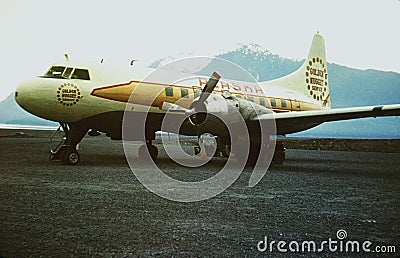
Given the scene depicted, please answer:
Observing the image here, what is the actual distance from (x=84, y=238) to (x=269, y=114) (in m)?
7.40

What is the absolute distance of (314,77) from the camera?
14.4m

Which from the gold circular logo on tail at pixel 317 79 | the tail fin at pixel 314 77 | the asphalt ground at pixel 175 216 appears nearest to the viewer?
the asphalt ground at pixel 175 216

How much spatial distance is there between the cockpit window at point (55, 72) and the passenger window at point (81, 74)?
10.2 inches

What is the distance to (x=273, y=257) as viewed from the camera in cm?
285

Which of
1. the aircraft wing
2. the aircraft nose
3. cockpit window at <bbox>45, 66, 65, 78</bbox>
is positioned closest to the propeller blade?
the aircraft wing

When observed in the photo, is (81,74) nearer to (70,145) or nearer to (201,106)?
(70,145)

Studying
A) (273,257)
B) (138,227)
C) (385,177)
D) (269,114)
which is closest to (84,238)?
(138,227)

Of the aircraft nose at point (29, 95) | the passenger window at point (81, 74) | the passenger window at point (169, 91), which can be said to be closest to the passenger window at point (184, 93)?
the passenger window at point (169, 91)

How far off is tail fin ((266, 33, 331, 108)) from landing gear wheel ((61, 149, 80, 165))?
26.1 feet

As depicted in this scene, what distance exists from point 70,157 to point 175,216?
480cm

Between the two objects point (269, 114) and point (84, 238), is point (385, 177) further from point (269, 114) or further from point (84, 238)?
point (84, 238)

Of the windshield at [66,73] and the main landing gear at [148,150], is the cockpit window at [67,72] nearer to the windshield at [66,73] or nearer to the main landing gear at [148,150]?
the windshield at [66,73]

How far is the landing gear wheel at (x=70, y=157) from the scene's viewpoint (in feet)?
26.8

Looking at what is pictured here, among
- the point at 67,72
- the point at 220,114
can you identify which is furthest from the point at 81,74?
the point at 220,114
